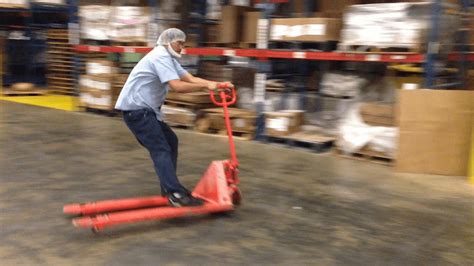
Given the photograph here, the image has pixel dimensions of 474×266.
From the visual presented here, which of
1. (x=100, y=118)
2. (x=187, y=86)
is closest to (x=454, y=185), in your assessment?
(x=187, y=86)

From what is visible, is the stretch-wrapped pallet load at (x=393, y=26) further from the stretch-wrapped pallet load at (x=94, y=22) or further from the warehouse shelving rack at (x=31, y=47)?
the warehouse shelving rack at (x=31, y=47)

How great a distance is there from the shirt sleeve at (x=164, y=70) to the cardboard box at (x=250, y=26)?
488 cm

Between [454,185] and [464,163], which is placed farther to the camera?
[464,163]

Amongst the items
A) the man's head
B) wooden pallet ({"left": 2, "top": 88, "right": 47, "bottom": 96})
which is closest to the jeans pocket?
the man's head

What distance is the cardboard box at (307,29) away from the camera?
8312mm

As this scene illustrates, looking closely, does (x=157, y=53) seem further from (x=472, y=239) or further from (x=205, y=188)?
(x=472, y=239)

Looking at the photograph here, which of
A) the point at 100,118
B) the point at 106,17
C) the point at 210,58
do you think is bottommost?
the point at 100,118

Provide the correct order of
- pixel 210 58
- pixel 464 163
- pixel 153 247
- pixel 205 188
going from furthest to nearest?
pixel 210 58
pixel 464 163
pixel 205 188
pixel 153 247

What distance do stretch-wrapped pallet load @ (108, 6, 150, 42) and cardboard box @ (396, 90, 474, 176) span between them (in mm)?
5996

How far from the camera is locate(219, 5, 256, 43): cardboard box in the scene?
976cm

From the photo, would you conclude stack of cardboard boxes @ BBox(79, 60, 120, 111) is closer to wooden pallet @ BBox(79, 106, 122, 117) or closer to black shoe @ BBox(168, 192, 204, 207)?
wooden pallet @ BBox(79, 106, 122, 117)

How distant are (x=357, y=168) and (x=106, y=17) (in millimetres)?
6705

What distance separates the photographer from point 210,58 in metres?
13.1

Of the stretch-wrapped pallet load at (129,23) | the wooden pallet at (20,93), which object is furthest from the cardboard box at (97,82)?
the wooden pallet at (20,93)
